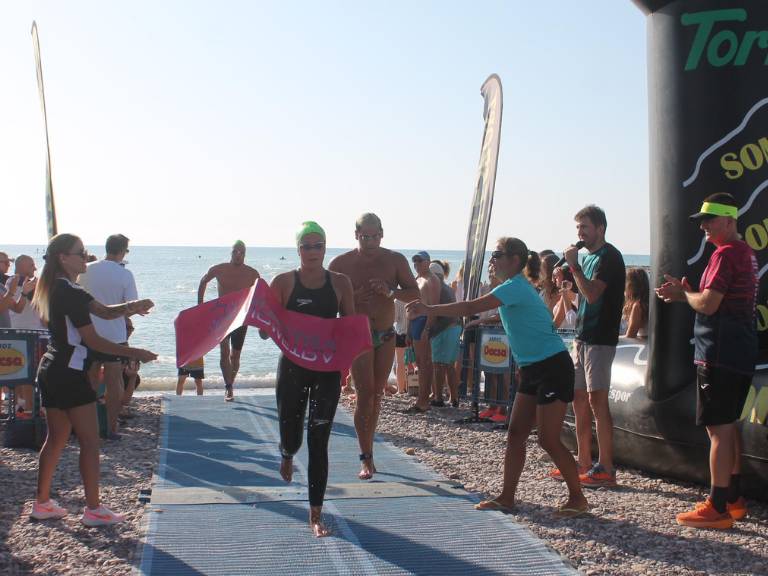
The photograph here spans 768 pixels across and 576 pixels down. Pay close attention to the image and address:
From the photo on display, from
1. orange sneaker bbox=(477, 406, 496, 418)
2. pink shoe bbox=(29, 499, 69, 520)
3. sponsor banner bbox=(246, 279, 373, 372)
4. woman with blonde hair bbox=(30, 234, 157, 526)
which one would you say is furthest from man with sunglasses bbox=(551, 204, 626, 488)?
pink shoe bbox=(29, 499, 69, 520)

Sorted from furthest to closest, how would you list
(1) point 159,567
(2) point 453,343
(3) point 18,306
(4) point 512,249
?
(2) point 453,343 < (3) point 18,306 < (4) point 512,249 < (1) point 159,567

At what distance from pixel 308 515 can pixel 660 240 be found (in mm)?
3222

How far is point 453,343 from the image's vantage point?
10.4 m

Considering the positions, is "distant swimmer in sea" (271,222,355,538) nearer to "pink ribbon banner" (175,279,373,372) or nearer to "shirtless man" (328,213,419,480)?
"pink ribbon banner" (175,279,373,372)

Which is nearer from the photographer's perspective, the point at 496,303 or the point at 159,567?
the point at 159,567

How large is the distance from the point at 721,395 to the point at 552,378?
1011 millimetres

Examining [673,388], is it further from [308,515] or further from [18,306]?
[18,306]

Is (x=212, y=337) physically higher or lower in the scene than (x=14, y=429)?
higher

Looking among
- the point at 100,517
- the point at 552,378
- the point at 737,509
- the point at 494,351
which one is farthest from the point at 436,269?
the point at 100,517

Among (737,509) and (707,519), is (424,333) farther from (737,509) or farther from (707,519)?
(707,519)

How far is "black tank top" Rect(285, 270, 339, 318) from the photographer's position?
519 cm

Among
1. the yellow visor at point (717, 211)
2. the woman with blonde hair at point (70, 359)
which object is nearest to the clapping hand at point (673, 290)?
the yellow visor at point (717, 211)

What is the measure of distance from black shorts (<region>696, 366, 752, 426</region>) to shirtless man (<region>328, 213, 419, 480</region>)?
2.13 m

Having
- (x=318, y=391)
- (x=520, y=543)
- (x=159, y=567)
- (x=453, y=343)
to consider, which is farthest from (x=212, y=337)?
(x=453, y=343)
